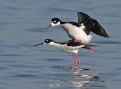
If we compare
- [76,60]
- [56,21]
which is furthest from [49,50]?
→ [76,60]

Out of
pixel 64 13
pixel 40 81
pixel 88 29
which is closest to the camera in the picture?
pixel 40 81

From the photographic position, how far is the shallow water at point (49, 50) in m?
17.8

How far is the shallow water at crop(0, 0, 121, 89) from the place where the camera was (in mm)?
17781

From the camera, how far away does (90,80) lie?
17969mm

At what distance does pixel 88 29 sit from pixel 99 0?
9.43 meters

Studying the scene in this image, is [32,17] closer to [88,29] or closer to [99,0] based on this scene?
[99,0]

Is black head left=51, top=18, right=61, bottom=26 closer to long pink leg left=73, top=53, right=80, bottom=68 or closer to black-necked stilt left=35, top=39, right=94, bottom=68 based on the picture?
black-necked stilt left=35, top=39, right=94, bottom=68

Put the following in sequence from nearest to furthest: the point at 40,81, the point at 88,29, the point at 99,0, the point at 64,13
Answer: the point at 40,81
the point at 88,29
the point at 64,13
the point at 99,0

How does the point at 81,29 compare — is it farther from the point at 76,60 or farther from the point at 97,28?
the point at 76,60

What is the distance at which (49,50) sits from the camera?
21.9 metres

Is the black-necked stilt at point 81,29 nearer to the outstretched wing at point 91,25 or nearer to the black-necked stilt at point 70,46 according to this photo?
the outstretched wing at point 91,25

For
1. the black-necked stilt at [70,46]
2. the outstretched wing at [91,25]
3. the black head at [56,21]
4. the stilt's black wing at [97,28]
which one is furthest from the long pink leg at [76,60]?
the black head at [56,21]

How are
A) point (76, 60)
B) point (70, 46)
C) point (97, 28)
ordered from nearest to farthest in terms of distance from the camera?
point (70, 46) → point (76, 60) → point (97, 28)

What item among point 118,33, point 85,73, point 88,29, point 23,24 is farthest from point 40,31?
point 85,73
